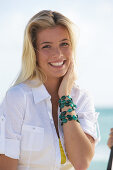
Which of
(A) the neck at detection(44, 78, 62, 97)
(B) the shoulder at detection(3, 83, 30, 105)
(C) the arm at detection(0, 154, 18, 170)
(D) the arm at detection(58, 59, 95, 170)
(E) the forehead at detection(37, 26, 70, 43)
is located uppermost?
(E) the forehead at detection(37, 26, 70, 43)

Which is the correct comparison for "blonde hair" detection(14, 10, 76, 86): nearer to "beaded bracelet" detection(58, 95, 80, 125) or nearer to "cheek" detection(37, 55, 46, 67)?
"cheek" detection(37, 55, 46, 67)

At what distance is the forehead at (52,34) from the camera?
3184 mm

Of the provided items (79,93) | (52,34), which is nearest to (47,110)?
(79,93)

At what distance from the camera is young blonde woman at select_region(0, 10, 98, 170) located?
3.03 m

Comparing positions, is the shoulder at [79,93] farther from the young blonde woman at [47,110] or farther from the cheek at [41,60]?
the cheek at [41,60]

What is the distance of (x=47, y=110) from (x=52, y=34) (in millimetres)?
647

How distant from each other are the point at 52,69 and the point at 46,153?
2.36 feet

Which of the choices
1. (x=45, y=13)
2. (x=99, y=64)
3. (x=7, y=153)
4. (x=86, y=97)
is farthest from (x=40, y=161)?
(x=99, y=64)

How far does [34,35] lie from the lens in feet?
10.7

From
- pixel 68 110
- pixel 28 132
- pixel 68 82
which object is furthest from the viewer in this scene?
pixel 68 82

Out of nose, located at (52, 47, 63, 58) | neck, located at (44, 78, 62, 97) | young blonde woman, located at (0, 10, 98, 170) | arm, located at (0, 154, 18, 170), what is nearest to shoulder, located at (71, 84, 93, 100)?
young blonde woman, located at (0, 10, 98, 170)

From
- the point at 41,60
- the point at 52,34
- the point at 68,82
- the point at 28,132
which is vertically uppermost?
the point at 52,34

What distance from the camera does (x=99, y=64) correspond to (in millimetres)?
40938

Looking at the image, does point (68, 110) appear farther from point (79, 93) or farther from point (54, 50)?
point (54, 50)
